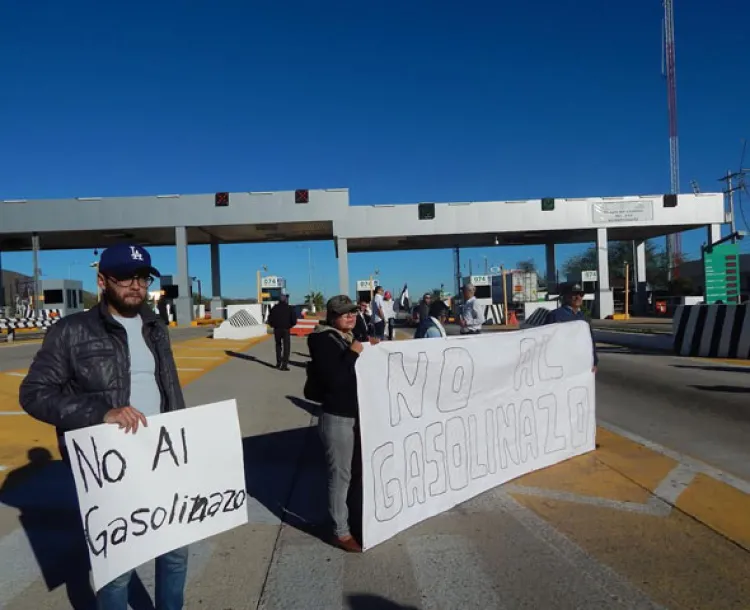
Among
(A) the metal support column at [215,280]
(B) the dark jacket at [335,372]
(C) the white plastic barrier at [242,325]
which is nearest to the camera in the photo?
(B) the dark jacket at [335,372]

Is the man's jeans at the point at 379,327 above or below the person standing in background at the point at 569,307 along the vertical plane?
below

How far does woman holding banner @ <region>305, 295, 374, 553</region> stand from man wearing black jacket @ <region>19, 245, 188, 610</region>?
110cm

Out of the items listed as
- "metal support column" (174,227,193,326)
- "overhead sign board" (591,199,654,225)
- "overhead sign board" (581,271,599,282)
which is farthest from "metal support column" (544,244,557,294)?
"metal support column" (174,227,193,326)

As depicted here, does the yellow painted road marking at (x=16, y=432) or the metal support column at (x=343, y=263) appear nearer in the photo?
the yellow painted road marking at (x=16, y=432)

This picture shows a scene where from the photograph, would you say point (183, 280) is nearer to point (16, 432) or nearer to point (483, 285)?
point (483, 285)

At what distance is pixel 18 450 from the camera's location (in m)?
6.27

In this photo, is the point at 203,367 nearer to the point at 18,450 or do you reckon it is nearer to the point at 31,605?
the point at 18,450

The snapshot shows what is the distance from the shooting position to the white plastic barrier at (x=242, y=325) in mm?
25578

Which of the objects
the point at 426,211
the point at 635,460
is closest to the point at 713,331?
the point at 635,460

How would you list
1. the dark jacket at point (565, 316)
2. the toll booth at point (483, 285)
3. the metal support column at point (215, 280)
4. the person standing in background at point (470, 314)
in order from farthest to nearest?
the metal support column at point (215, 280), the toll booth at point (483, 285), the person standing in background at point (470, 314), the dark jacket at point (565, 316)

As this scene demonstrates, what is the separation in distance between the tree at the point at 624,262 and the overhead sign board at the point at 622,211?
40.4 meters

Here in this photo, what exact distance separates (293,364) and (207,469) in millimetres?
12737

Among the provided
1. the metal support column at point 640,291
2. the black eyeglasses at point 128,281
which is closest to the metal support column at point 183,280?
the metal support column at point 640,291

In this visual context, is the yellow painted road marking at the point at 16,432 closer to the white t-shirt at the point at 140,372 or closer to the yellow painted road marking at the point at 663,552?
the white t-shirt at the point at 140,372
